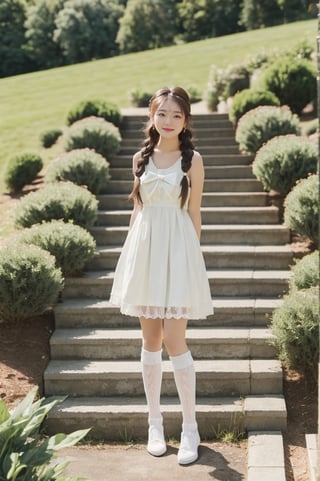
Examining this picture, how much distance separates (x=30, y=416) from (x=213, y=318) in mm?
3466

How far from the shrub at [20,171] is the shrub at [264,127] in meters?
3.46

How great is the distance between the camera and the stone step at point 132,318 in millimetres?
7562

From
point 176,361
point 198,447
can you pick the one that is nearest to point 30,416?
point 176,361

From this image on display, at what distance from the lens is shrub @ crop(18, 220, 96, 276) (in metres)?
7.79

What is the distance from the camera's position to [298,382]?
681cm

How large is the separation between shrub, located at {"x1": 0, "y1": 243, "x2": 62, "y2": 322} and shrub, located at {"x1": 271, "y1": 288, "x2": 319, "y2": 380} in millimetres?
2137

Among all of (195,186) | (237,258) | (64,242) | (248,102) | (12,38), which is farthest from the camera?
(248,102)

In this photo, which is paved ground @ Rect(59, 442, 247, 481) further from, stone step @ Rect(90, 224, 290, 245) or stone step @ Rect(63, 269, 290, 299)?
stone step @ Rect(90, 224, 290, 245)

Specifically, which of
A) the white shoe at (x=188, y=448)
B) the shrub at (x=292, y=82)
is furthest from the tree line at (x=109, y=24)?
the shrub at (x=292, y=82)

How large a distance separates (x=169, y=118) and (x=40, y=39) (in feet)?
25.0

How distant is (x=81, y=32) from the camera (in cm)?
1351

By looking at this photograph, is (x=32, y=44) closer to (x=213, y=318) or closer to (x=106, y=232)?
(x=106, y=232)

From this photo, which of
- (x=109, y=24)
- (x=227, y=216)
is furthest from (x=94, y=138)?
(x=109, y=24)

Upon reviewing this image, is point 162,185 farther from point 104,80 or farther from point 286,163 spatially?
point 104,80
